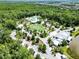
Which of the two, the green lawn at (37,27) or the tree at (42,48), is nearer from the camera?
the tree at (42,48)

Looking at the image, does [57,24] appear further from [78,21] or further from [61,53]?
[61,53]

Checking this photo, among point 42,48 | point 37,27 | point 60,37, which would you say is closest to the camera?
point 42,48

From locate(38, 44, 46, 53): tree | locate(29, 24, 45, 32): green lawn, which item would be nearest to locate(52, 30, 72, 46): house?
locate(38, 44, 46, 53): tree

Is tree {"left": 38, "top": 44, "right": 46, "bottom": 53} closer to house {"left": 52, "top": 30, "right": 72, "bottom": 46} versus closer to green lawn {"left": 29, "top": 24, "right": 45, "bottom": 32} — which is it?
house {"left": 52, "top": 30, "right": 72, "bottom": 46}

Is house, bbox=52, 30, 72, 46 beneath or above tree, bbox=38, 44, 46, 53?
beneath

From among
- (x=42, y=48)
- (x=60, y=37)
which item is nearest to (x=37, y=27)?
(x=60, y=37)

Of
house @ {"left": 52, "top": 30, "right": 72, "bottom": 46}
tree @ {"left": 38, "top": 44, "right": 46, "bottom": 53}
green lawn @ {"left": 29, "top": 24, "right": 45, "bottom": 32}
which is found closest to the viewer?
tree @ {"left": 38, "top": 44, "right": 46, "bottom": 53}

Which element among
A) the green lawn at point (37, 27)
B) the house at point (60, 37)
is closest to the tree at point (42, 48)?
the house at point (60, 37)

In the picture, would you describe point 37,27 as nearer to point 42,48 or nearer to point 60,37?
point 60,37

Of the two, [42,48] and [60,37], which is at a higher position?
[42,48]

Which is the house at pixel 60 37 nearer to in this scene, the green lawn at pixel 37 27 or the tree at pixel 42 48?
the tree at pixel 42 48

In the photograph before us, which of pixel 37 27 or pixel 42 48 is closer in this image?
pixel 42 48

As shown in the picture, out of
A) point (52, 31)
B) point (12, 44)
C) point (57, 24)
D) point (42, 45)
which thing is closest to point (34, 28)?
point (52, 31)
